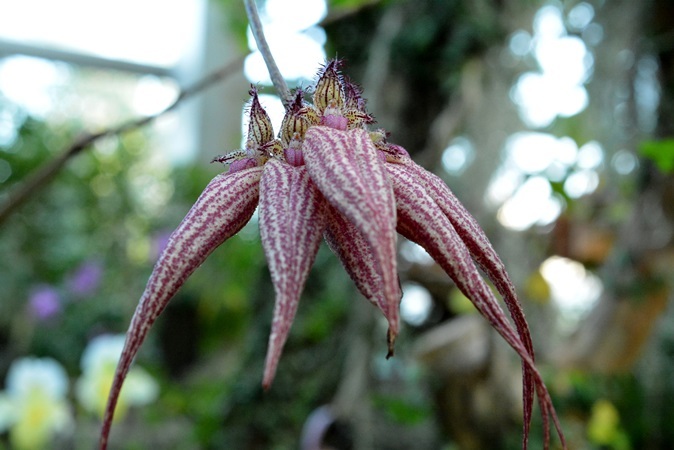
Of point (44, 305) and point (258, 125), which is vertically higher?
point (258, 125)

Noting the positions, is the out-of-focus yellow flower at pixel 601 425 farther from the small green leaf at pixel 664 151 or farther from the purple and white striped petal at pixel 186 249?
the purple and white striped petal at pixel 186 249

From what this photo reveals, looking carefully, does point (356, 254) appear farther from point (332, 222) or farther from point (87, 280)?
point (87, 280)

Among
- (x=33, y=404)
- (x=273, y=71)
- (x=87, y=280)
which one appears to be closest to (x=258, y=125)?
(x=273, y=71)

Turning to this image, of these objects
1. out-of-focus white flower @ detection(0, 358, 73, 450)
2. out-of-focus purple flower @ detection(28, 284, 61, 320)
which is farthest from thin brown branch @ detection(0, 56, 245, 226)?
out-of-focus purple flower @ detection(28, 284, 61, 320)

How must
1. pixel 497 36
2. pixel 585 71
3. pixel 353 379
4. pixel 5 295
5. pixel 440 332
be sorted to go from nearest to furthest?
pixel 353 379 → pixel 440 332 → pixel 497 36 → pixel 585 71 → pixel 5 295

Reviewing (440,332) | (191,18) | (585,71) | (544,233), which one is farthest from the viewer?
(191,18)

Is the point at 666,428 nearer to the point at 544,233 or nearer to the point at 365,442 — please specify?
the point at 544,233

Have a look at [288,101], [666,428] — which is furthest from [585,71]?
[288,101]
